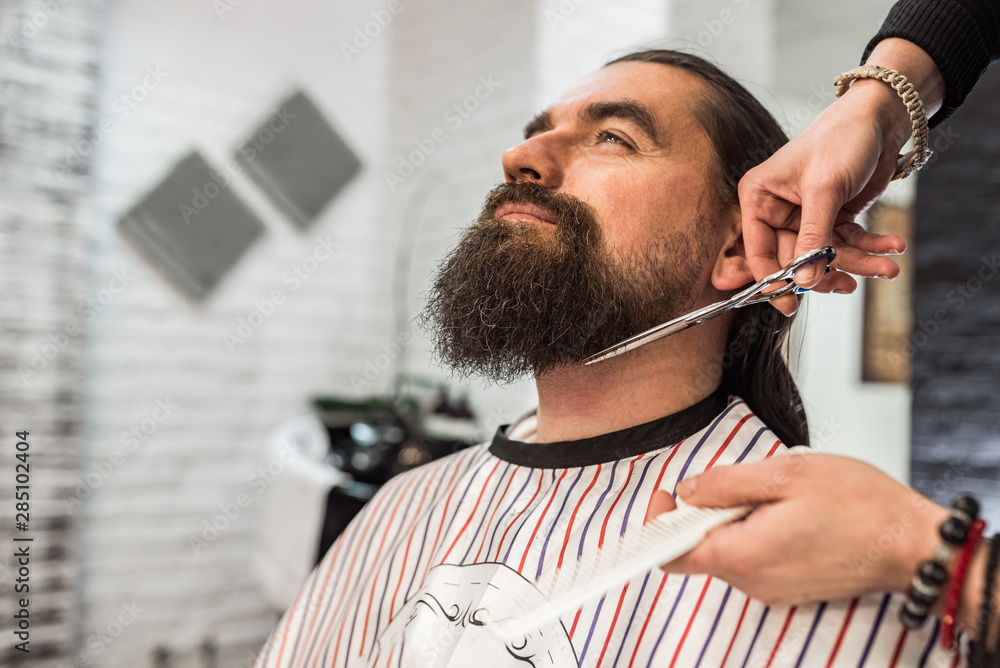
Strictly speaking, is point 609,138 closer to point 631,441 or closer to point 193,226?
point 631,441

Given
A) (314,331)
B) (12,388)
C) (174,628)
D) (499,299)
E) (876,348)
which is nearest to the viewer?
(499,299)

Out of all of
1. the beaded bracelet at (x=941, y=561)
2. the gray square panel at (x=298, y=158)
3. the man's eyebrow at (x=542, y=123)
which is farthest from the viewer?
the gray square panel at (x=298, y=158)

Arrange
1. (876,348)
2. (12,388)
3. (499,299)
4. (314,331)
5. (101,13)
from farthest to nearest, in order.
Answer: (876,348) < (314,331) < (101,13) < (12,388) < (499,299)

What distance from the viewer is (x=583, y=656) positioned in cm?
83

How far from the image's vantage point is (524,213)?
112 cm

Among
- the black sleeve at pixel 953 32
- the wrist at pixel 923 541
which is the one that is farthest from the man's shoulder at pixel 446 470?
the black sleeve at pixel 953 32

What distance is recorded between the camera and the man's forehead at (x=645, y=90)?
1.17m

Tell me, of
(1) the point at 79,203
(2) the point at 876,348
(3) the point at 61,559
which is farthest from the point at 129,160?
(2) the point at 876,348

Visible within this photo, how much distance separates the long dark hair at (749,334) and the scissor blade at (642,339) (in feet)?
0.60

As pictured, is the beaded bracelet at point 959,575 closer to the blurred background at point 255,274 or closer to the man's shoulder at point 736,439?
the man's shoulder at point 736,439

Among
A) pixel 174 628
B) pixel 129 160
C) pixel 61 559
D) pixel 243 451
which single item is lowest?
pixel 174 628

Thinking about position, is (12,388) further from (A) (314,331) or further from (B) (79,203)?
(A) (314,331)

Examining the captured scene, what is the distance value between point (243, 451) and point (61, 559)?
2.33ft

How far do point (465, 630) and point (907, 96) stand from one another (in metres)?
0.96
